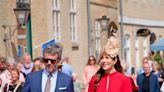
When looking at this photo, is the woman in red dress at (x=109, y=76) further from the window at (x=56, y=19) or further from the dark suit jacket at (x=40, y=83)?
the window at (x=56, y=19)

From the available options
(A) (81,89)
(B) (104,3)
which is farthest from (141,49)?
(A) (81,89)

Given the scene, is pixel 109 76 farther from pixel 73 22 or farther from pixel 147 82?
pixel 73 22

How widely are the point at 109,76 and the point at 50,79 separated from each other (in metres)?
1.24

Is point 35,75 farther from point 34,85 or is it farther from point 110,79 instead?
point 110,79

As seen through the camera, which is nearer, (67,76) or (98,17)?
(67,76)

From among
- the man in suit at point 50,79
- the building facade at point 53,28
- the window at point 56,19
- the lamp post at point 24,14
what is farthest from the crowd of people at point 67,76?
the window at point 56,19

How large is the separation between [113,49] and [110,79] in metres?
0.40

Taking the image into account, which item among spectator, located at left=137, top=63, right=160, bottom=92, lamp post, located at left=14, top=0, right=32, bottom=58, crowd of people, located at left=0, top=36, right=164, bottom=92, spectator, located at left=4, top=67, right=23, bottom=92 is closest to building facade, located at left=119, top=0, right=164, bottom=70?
lamp post, located at left=14, top=0, right=32, bottom=58

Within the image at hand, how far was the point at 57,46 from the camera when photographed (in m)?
6.81

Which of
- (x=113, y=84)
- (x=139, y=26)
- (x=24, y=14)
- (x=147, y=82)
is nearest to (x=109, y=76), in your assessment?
(x=113, y=84)

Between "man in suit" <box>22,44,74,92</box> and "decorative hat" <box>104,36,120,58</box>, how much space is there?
1117 mm

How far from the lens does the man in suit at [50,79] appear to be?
22.0 ft

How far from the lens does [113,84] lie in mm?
7816

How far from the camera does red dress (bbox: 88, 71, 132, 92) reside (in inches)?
307
